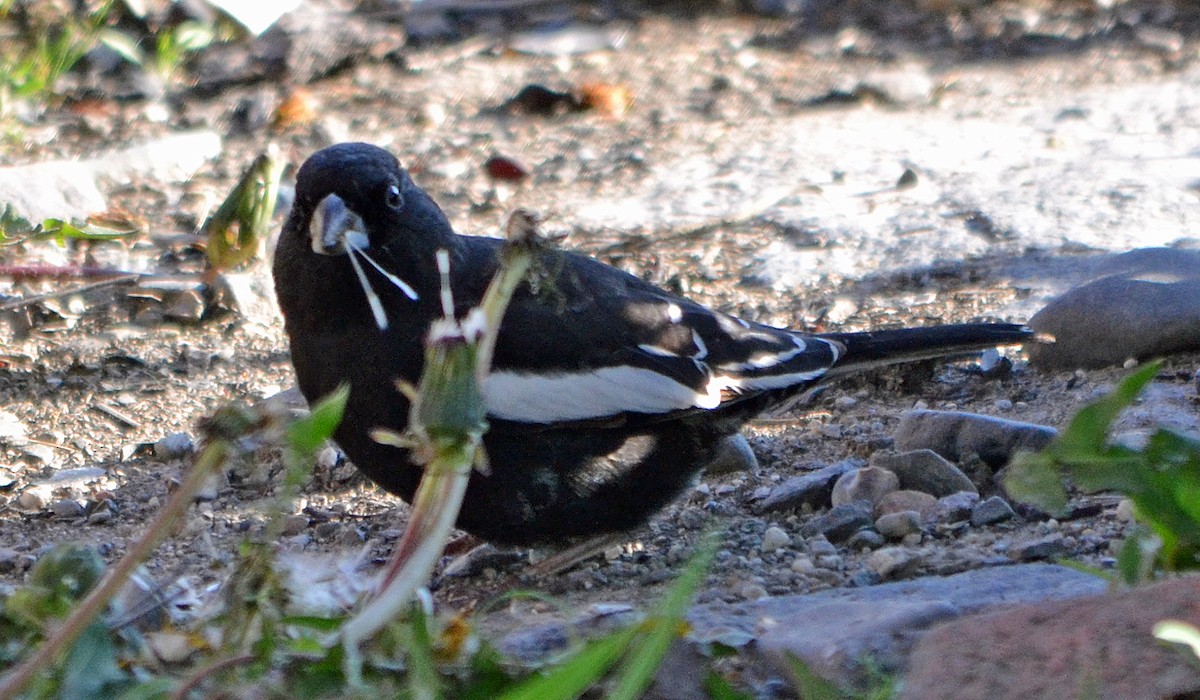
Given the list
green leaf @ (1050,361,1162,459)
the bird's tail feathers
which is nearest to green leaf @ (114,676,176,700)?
green leaf @ (1050,361,1162,459)

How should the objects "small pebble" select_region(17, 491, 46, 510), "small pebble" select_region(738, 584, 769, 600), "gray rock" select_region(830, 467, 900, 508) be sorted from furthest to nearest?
"small pebble" select_region(17, 491, 46, 510)
"gray rock" select_region(830, 467, 900, 508)
"small pebble" select_region(738, 584, 769, 600)

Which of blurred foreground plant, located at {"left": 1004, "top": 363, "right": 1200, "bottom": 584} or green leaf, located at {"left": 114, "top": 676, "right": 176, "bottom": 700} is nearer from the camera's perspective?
green leaf, located at {"left": 114, "top": 676, "right": 176, "bottom": 700}

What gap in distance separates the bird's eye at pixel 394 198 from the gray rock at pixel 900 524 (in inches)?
49.0

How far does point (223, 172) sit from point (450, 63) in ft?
4.64

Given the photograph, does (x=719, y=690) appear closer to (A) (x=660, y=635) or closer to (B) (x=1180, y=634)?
(A) (x=660, y=635)

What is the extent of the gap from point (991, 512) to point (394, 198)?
1442 mm

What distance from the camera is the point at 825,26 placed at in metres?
7.22

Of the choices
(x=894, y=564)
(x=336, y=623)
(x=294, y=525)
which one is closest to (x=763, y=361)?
(x=894, y=564)

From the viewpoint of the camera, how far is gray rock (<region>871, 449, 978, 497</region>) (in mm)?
3260

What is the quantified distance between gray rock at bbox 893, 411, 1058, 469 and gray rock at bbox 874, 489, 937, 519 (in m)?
0.24

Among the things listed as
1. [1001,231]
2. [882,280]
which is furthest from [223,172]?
[1001,231]

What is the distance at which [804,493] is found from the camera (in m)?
3.36

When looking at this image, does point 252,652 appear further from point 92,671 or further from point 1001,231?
point 1001,231

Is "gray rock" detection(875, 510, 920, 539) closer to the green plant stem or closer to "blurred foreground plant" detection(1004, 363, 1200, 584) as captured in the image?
"blurred foreground plant" detection(1004, 363, 1200, 584)
